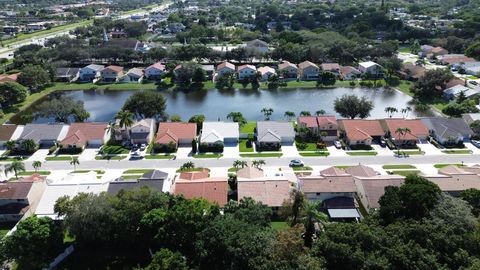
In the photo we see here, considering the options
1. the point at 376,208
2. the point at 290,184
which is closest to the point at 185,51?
the point at 290,184

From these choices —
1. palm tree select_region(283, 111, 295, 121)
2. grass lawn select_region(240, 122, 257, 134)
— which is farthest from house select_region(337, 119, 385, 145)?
grass lawn select_region(240, 122, 257, 134)

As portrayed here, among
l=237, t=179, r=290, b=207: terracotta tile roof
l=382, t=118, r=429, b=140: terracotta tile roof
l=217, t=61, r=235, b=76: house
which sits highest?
l=237, t=179, r=290, b=207: terracotta tile roof

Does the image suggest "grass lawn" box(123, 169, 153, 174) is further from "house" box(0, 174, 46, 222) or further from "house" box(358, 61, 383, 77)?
"house" box(358, 61, 383, 77)

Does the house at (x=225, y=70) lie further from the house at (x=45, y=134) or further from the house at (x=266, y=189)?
the house at (x=266, y=189)

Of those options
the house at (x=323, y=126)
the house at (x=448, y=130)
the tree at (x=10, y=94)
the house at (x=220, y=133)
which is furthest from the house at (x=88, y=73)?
the house at (x=448, y=130)

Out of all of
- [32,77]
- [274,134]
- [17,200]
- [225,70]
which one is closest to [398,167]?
[274,134]

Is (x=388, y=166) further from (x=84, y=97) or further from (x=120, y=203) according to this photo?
(x=84, y=97)
